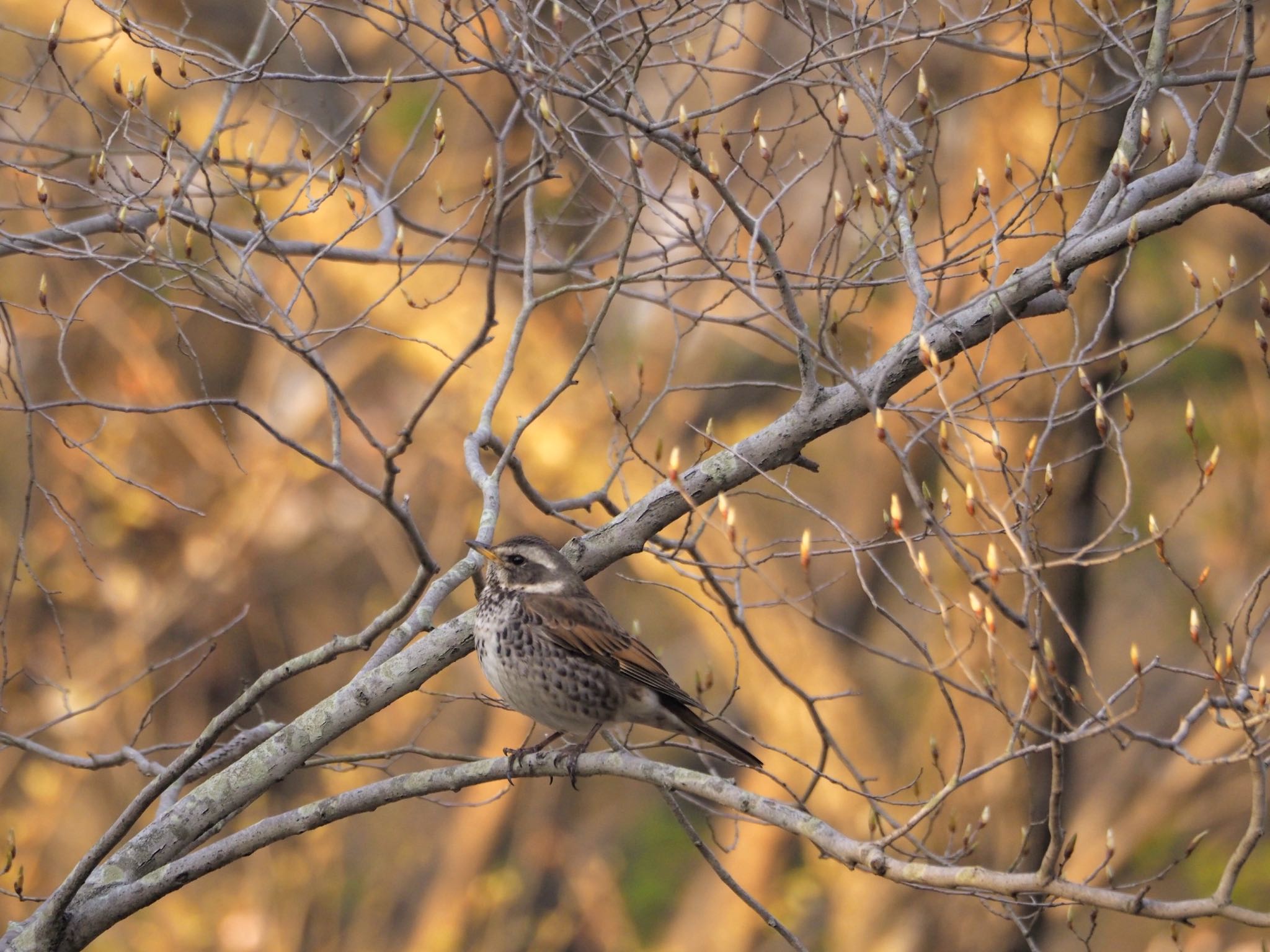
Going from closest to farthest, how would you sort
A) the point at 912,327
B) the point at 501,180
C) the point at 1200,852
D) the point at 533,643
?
the point at 501,180 → the point at 912,327 → the point at 533,643 → the point at 1200,852

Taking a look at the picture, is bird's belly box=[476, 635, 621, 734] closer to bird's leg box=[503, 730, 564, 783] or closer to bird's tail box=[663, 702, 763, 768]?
bird's leg box=[503, 730, 564, 783]

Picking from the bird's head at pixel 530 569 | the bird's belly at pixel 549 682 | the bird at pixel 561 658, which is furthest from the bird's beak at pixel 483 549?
the bird's belly at pixel 549 682

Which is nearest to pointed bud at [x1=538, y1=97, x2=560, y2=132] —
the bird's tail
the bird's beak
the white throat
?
the bird's beak

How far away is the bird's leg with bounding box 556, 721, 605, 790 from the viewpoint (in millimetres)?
5480

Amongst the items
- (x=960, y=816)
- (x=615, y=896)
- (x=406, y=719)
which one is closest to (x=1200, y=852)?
(x=960, y=816)

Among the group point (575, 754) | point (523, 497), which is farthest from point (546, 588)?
point (523, 497)

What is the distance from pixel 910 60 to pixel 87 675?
1092cm

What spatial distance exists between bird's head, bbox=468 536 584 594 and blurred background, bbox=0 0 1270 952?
4408 millimetres

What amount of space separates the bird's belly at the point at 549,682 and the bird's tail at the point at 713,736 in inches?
14.0

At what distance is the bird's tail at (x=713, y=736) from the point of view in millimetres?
5930

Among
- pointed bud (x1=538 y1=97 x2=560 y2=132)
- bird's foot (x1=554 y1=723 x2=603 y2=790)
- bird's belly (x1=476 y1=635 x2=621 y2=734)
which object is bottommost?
bird's foot (x1=554 y1=723 x2=603 y2=790)

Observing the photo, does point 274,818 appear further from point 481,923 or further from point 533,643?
point 481,923

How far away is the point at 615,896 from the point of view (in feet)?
53.2

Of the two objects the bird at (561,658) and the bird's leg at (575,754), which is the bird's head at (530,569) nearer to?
the bird at (561,658)
